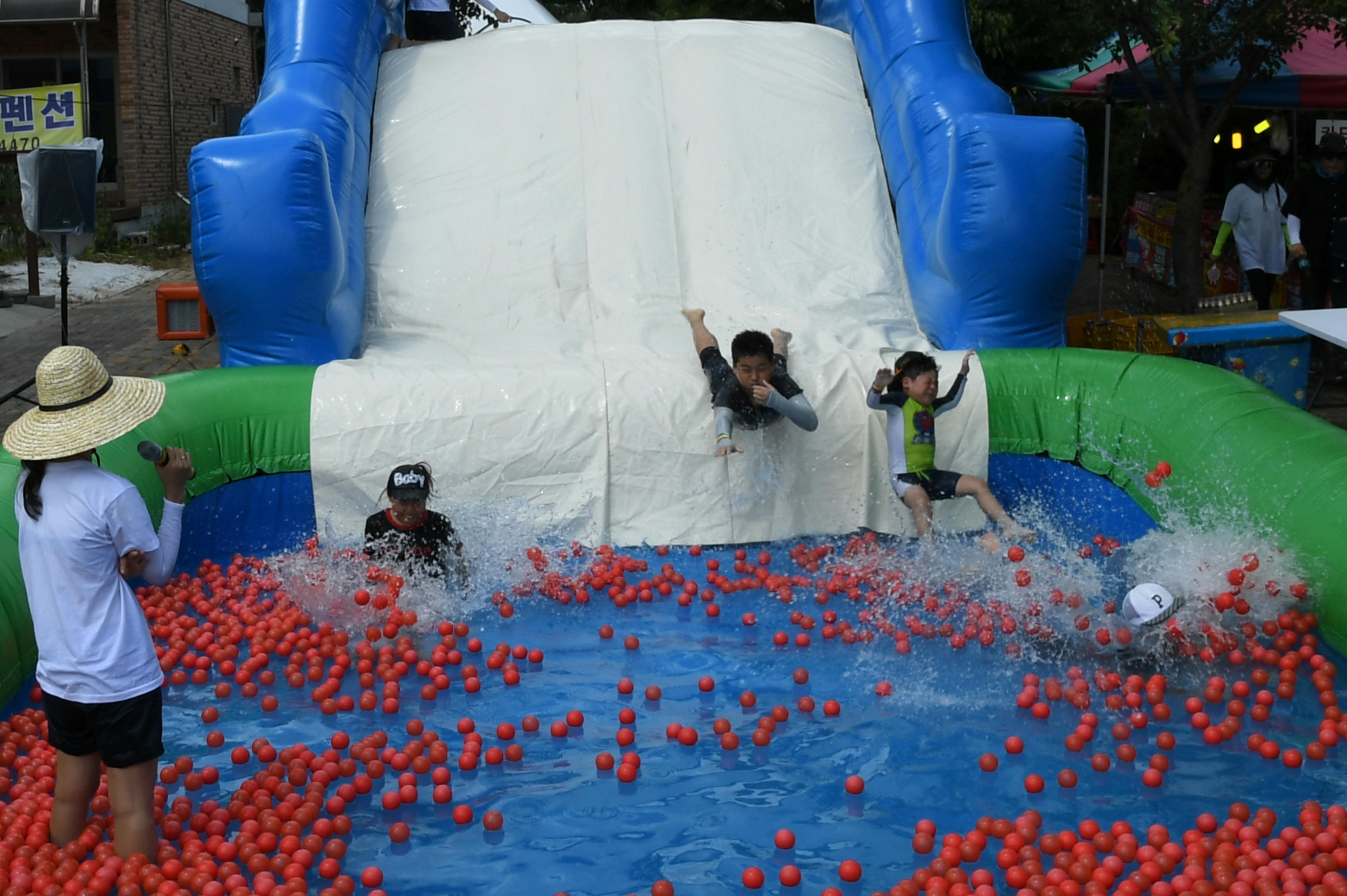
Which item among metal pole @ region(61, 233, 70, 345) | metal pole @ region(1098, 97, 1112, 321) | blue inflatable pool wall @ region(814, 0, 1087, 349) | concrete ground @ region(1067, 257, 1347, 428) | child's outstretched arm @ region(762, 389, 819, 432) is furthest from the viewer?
concrete ground @ region(1067, 257, 1347, 428)

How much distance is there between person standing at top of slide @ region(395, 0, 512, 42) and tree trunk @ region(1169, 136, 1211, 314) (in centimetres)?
438

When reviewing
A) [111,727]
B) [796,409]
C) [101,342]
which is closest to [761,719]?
[796,409]

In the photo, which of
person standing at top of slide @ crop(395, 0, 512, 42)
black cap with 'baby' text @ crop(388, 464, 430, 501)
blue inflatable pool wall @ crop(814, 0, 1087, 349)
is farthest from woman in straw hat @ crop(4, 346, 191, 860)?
person standing at top of slide @ crop(395, 0, 512, 42)

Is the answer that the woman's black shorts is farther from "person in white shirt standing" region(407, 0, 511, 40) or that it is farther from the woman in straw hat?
"person in white shirt standing" region(407, 0, 511, 40)

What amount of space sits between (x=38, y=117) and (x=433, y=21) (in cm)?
534

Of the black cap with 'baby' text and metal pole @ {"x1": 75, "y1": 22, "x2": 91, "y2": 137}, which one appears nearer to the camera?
the black cap with 'baby' text

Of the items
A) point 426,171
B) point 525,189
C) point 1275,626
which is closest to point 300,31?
point 426,171

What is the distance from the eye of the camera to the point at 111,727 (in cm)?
291

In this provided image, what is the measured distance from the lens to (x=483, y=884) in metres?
3.21

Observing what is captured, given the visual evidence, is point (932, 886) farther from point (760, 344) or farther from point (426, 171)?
point (426, 171)

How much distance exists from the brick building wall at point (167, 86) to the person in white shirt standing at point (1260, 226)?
949 centimetres

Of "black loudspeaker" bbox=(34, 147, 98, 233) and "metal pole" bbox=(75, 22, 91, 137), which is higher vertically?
"metal pole" bbox=(75, 22, 91, 137)

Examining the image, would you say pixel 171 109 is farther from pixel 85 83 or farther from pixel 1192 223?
pixel 1192 223

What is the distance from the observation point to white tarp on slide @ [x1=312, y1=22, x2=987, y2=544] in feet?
17.4
